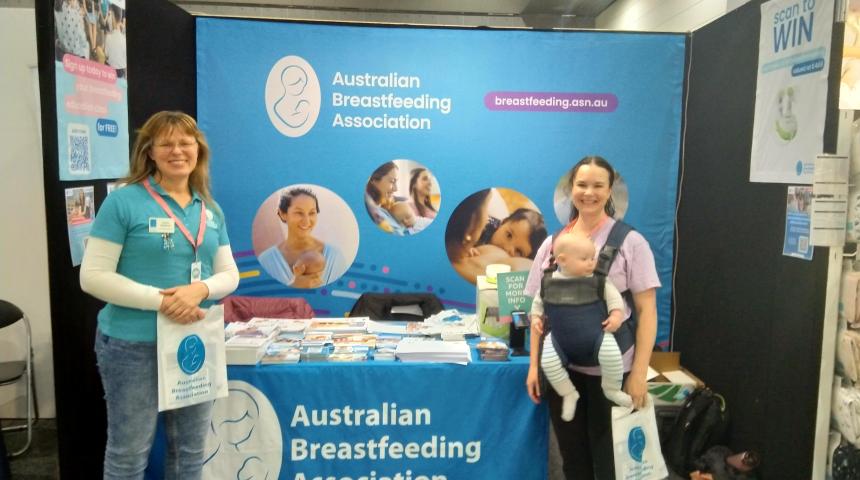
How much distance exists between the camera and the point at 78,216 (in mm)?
2301

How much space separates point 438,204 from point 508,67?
35.8 inches

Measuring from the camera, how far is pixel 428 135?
379cm

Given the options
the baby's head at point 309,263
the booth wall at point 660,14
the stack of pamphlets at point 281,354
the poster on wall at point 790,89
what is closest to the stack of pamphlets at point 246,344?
the stack of pamphlets at point 281,354

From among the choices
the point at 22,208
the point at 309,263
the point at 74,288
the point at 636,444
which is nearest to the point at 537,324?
the point at 636,444

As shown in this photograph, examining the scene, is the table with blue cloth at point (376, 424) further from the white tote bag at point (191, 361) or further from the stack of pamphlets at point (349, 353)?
the white tote bag at point (191, 361)

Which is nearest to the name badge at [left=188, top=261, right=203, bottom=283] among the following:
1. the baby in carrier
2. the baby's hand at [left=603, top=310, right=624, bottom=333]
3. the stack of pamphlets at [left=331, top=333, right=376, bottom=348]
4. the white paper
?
the stack of pamphlets at [left=331, top=333, right=376, bottom=348]

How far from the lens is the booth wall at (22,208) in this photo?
331 centimetres

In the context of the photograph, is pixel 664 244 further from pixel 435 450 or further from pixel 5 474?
pixel 5 474

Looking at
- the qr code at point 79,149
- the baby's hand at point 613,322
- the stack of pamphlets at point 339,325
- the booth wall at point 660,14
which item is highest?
the booth wall at point 660,14

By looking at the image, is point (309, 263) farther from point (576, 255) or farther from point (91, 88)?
point (576, 255)

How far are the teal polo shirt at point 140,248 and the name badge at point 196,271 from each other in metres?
0.01

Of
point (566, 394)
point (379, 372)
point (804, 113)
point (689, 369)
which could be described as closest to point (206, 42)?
point (379, 372)

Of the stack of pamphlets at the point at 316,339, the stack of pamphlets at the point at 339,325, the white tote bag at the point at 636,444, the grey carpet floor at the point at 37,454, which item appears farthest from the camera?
the grey carpet floor at the point at 37,454

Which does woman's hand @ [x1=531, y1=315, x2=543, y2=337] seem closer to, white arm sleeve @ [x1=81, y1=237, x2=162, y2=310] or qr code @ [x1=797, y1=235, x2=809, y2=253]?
qr code @ [x1=797, y1=235, x2=809, y2=253]
